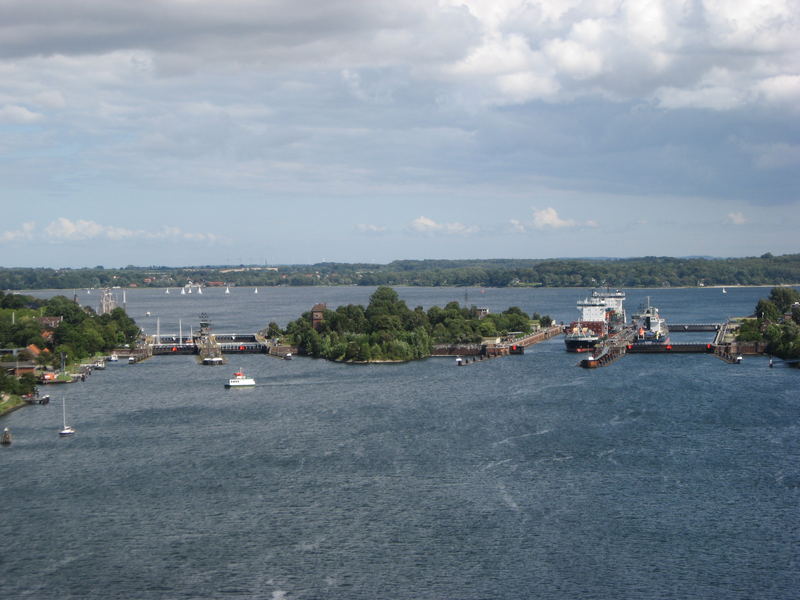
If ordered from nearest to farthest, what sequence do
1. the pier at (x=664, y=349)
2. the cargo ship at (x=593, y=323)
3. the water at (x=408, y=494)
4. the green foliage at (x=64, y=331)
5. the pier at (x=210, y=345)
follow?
the water at (x=408, y=494) → the green foliage at (x=64, y=331) → the pier at (x=664, y=349) → the cargo ship at (x=593, y=323) → the pier at (x=210, y=345)

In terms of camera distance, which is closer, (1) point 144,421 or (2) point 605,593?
(2) point 605,593

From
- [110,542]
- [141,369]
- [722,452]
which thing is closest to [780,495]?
[722,452]

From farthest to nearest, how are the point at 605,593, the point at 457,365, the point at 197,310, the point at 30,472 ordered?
the point at 197,310 → the point at 457,365 → the point at 30,472 → the point at 605,593

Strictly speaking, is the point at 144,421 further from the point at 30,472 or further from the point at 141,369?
the point at 141,369

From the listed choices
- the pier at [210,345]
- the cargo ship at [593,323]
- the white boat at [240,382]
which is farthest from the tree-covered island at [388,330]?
the white boat at [240,382]

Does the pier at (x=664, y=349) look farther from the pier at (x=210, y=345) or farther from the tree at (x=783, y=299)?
the pier at (x=210, y=345)

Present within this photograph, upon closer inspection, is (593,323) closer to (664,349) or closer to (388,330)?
(664,349)
